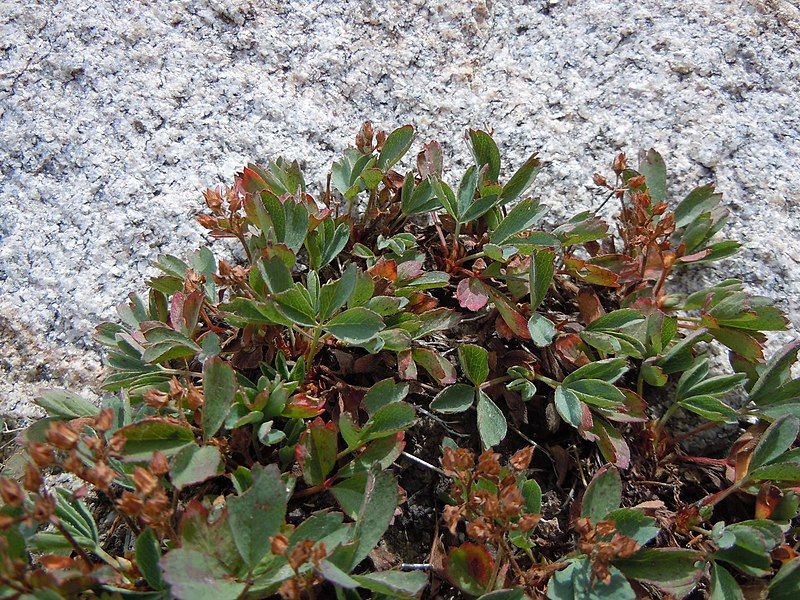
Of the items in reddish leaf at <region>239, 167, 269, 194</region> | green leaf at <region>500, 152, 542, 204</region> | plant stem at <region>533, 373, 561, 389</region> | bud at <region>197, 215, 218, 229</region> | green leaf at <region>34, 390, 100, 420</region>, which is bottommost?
green leaf at <region>34, 390, 100, 420</region>

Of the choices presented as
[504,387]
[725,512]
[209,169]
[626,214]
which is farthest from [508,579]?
[209,169]

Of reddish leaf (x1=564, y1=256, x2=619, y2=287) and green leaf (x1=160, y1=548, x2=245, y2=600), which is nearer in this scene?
green leaf (x1=160, y1=548, x2=245, y2=600)

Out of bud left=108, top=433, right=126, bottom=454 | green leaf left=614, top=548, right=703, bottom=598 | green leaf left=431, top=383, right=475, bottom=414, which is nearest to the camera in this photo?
→ bud left=108, top=433, right=126, bottom=454

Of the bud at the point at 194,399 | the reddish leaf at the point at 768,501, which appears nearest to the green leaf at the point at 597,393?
the reddish leaf at the point at 768,501

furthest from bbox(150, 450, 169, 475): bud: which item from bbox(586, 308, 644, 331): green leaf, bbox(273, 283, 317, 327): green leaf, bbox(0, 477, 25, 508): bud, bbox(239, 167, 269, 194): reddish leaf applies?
bbox(586, 308, 644, 331): green leaf

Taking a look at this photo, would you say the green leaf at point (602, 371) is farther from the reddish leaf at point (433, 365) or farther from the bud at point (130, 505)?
the bud at point (130, 505)

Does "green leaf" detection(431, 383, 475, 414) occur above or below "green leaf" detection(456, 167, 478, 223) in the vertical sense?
below

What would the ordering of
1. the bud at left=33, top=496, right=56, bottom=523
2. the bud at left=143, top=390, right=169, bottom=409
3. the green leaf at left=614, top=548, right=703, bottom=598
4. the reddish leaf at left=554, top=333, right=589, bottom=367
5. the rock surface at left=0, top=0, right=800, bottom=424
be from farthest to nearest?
the rock surface at left=0, top=0, right=800, bottom=424, the reddish leaf at left=554, top=333, right=589, bottom=367, the green leaf at left=614, top=548, right=703, bottom=598, the bud at left=143, top=390, right=169, bottom=409, the bud at left=33, top=496, right=56, bottom=523

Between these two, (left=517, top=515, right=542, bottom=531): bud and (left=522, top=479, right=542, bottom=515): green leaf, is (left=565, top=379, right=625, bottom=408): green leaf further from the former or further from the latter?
(left=517, top=515, right=542, bottom=531): bud

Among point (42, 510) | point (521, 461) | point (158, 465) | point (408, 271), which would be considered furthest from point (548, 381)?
point (42, 510)
